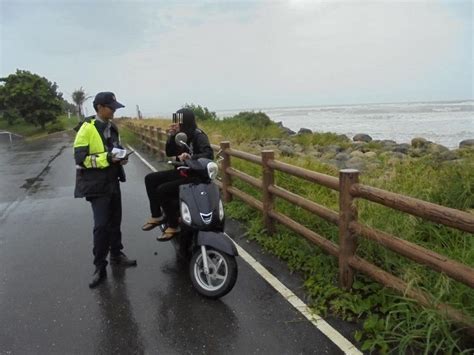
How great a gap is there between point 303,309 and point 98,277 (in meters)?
2.24

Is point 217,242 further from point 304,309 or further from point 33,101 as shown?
point 33,101

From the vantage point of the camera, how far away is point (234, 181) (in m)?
8.23

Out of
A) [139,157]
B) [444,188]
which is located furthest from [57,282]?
[139,157]

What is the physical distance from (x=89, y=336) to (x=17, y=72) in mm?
59050

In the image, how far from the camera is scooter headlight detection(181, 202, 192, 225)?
418 cm

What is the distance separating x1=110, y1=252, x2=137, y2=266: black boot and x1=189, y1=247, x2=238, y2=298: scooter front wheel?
1147 millimetres

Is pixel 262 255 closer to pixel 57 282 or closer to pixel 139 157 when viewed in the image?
pixel 57 282

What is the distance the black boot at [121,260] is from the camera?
5098mm

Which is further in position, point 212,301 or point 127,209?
point 127,209

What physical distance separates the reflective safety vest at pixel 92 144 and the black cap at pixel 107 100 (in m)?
0.23

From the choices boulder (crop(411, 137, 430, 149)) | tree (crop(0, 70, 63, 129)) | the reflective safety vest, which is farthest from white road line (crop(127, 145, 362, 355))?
tree (crop(0, 70, 63, 129))

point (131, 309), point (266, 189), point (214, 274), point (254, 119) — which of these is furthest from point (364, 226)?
point (254, 119)

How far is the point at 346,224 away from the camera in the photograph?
13.0ft

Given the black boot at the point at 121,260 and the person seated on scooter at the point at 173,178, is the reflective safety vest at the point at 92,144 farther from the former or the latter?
the black boot at the point at 121,260
